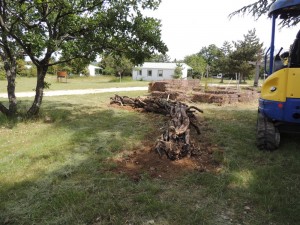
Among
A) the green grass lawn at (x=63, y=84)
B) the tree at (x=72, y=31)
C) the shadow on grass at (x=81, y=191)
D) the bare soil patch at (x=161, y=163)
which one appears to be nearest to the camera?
the shadow on grass at (x=81, y=191)

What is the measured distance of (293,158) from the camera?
175 inches

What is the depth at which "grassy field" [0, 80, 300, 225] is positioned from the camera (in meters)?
2.86

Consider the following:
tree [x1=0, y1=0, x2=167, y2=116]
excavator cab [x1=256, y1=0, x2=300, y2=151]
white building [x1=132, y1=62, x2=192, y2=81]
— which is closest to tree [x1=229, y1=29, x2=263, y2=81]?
white building [x1=132, y1=62, x2=192, y2=81]

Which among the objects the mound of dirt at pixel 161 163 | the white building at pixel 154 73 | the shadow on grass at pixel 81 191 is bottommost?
the shadow on grass at pixel 81 191

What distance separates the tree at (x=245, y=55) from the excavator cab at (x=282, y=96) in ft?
103

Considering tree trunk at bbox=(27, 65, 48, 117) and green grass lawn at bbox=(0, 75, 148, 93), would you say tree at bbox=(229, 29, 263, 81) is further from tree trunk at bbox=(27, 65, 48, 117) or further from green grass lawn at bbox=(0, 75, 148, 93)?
tree trunk at bbox=(27, 65, 48, 117)

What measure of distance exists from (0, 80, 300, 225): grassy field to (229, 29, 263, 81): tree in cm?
3115

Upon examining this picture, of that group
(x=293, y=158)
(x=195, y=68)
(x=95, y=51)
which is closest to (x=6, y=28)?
(x=95, y=51)

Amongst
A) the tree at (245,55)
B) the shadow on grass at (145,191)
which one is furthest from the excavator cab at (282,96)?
the tree at (245,55)

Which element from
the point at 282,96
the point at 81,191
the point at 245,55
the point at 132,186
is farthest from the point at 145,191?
the point at 245,55

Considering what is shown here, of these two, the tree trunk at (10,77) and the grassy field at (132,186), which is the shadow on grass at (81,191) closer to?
the grassy field at (132,186)

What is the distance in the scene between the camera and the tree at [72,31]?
21.9 ft

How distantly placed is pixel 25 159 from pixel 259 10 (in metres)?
8.80

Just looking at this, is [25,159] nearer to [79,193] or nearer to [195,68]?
[79,193]
